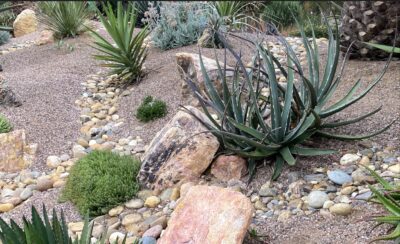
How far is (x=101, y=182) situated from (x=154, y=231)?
82 centimetres

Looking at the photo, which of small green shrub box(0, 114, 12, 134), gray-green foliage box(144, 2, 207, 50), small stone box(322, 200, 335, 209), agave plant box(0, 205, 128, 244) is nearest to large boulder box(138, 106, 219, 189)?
small stone box(322, 200, 335, 209)

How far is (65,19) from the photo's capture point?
9.39 metres

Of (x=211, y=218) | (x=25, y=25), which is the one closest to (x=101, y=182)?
(x=211, y=218)

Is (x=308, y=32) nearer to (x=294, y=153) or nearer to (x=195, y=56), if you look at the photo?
(x=195, y=56)

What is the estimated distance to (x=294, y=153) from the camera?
386 centimetres

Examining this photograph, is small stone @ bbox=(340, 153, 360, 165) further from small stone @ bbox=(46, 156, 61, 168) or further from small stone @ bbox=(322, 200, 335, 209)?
small stone @ bbox=(46, 156, 61, 168)

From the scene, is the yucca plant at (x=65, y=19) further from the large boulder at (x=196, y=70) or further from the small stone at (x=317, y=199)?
the small stone at (x=317, y=199)

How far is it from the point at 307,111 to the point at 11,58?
6475 millimetres

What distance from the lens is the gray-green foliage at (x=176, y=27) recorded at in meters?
7.45

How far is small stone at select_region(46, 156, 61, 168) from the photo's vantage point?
499 cm

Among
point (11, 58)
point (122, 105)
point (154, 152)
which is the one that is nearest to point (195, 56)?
point (122, 105)

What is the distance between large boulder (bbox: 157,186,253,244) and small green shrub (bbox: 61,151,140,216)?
92 centimetres

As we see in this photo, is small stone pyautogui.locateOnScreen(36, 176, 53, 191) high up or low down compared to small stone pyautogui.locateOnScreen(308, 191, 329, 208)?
down

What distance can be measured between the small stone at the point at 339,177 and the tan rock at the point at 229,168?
67cm
